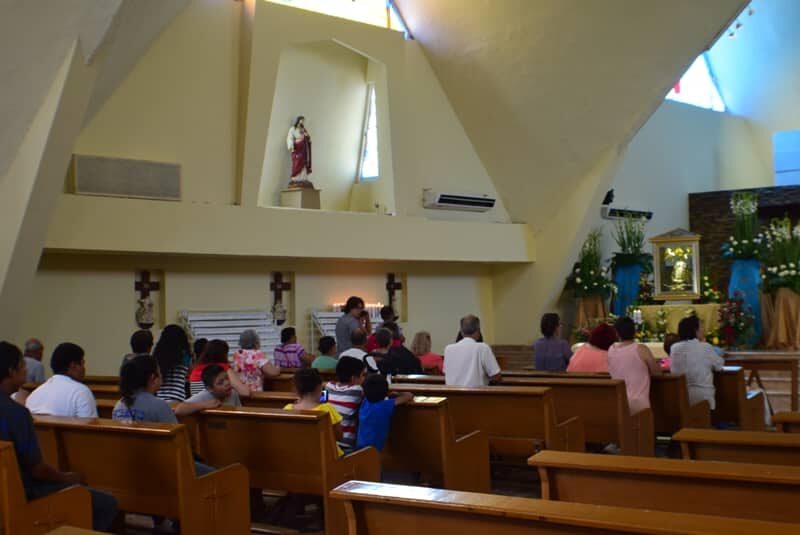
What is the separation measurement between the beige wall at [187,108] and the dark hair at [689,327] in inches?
202

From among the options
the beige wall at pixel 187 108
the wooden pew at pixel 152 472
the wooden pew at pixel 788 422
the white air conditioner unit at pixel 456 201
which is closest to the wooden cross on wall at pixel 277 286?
the beige wall at pixel 187 108

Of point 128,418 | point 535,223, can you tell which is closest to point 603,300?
point 535,223

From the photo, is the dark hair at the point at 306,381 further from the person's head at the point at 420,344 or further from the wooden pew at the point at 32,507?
the person's head at the point at 420,344

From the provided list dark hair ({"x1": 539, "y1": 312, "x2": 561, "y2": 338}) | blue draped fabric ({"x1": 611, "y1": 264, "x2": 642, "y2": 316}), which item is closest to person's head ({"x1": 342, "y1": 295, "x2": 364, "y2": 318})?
dark hair ({"x1": 539, "y1": 312, "x2": 561, "y2": 338})

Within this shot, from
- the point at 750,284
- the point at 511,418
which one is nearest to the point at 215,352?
the point at 511,418

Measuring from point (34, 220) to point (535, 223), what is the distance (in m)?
7.67

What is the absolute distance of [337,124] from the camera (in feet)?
41.0

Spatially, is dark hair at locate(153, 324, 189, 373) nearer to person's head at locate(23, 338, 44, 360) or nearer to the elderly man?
the elderly man

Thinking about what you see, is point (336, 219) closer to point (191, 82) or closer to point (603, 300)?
point (191, 82)

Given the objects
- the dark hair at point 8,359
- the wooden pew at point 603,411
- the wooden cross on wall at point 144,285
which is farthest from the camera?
the wooden cross on wall at point 144,285

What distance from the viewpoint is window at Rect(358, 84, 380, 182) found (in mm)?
12719

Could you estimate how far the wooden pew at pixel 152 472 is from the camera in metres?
4.18

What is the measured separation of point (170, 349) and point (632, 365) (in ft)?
10.3

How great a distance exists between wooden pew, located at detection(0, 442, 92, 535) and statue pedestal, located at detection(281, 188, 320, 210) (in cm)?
742
